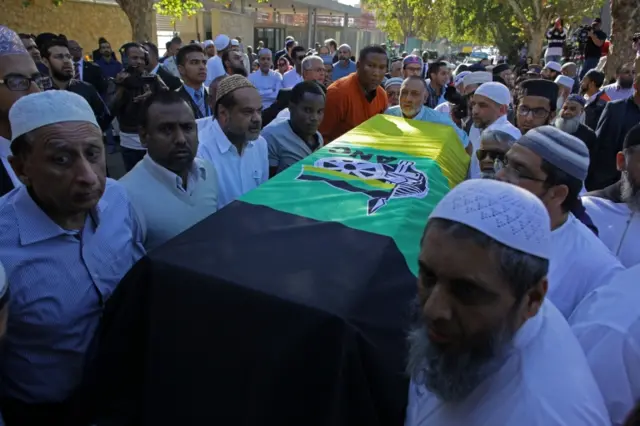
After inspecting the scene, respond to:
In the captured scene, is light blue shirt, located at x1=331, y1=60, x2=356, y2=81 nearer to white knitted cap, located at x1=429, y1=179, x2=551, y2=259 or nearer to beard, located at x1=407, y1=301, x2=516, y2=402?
white knitted cap, located at x1=429, y1=179, x2=551, y2=259

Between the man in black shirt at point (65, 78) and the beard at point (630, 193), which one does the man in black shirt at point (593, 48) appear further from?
the man in black shirt at point (65, 78)

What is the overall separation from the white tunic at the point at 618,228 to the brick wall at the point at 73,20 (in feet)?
45.8

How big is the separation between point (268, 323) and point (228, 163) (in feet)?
4.77

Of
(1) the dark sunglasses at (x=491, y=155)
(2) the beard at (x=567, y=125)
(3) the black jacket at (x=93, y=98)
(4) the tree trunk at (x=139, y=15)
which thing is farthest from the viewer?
(4) the tree trunk at (x=139, y=15)

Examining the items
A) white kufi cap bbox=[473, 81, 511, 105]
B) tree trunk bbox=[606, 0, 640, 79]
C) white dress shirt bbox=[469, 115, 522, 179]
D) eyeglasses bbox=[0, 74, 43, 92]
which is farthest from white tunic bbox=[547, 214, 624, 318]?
tree trunk bbox=[606, 0, 640, 79]

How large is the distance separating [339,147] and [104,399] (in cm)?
170

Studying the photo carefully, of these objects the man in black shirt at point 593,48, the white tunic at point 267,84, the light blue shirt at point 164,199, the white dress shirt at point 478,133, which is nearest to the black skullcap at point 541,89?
the white dress shirt at point 478,133

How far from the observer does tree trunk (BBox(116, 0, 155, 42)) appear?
10.2 metres

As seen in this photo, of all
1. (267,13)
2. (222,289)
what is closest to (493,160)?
(222,289)

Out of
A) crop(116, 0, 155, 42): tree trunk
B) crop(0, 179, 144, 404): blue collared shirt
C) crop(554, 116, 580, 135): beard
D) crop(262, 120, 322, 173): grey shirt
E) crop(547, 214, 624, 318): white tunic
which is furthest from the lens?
crop(116, 0, 155, 42): tree trunk

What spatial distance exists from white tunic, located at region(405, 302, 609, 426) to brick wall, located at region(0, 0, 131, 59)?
1445 cm

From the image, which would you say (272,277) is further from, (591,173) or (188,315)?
(591,173)

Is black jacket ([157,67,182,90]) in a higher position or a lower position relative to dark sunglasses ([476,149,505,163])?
higher

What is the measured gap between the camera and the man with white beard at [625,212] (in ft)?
7.12
